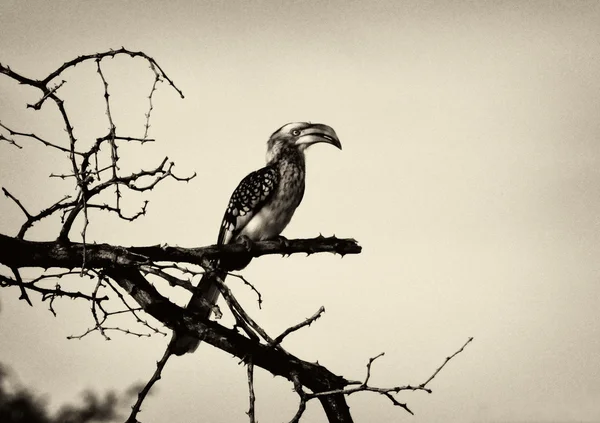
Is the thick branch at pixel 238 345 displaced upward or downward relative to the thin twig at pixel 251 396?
upward

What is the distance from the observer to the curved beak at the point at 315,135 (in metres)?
5.05

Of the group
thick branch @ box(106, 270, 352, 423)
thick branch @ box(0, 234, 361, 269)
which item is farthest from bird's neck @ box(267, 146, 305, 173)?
thick branch @ box(106, 270, 352, 423)

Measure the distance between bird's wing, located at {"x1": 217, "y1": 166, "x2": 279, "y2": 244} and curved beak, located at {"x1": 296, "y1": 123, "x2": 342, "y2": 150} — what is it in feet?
1.03

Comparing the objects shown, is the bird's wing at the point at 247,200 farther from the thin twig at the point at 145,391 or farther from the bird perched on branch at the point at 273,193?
the thin twig at the point at 145,391

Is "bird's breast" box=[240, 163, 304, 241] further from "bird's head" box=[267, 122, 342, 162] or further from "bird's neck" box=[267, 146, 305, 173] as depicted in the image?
"bird's head" box=[267, 122, 342, 162]

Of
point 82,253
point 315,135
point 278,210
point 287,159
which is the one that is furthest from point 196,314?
point 315,135

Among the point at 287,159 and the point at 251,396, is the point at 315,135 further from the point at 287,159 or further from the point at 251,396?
the point at 251,396

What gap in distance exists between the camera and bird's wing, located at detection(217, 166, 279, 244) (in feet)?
15.9

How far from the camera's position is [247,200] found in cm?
484

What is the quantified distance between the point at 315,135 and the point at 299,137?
112 mm

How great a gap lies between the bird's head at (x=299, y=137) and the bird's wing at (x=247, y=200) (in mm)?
242

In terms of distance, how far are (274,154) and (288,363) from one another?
2306 millimetres

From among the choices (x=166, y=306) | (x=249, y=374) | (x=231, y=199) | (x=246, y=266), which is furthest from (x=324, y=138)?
(x=249, y=374)

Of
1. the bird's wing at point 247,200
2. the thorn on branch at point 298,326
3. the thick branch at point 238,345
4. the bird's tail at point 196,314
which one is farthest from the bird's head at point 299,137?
the thorn on branch at point 298,326
